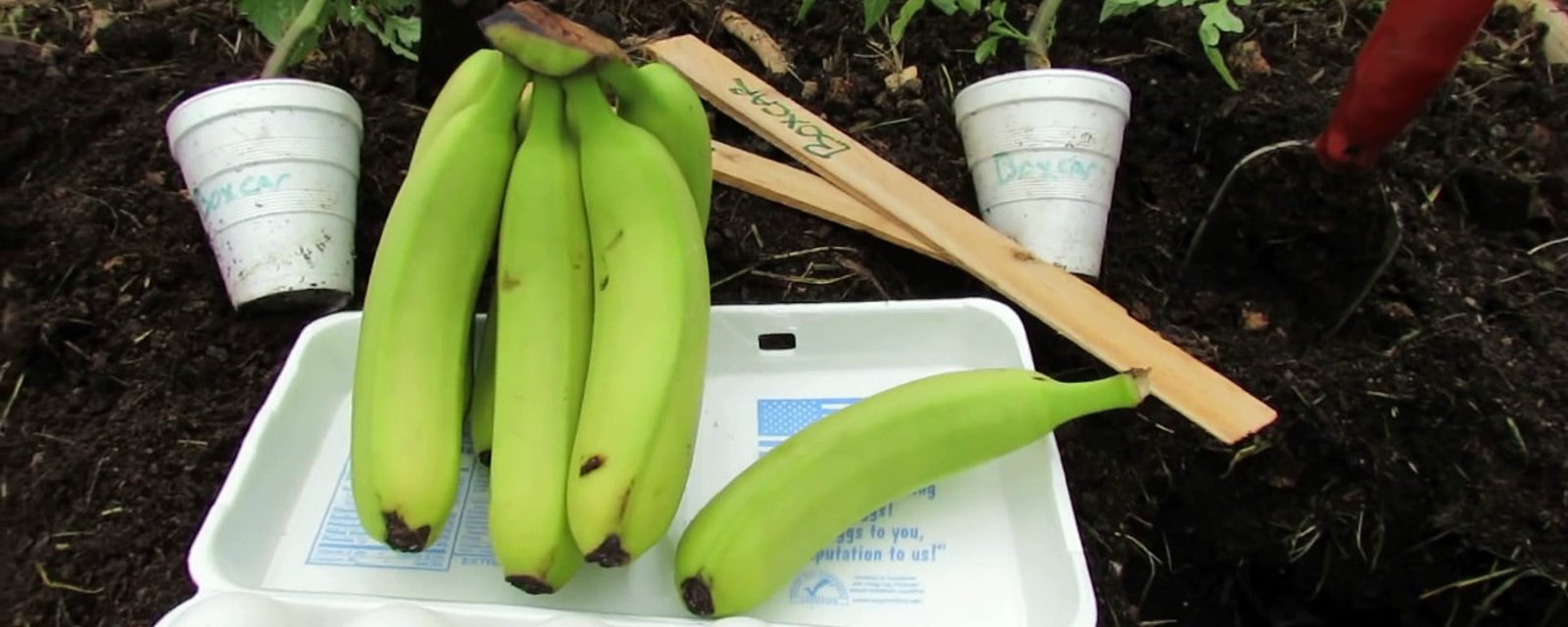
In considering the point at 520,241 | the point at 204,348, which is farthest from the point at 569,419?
the point at 204,348

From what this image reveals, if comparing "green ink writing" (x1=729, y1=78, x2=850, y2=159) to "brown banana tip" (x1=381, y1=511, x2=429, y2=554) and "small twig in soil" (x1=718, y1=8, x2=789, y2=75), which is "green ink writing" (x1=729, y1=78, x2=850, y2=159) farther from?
"brown banana tip" (x1=381, y1=511, x2=429, y2=554)

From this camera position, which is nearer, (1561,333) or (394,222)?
(394,222)

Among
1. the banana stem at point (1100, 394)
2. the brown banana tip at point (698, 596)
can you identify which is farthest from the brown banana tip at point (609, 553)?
the banana stem at point (1100, 394)

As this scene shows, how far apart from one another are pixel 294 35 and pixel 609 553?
85cm

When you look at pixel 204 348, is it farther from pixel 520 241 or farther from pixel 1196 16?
pixel 1196 16

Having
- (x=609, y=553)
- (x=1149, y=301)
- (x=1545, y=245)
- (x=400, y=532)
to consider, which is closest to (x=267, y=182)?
(x=400, y=532)

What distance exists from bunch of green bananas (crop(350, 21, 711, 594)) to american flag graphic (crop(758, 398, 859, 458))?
0.27 m

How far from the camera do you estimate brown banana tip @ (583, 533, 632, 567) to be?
76 centimetres

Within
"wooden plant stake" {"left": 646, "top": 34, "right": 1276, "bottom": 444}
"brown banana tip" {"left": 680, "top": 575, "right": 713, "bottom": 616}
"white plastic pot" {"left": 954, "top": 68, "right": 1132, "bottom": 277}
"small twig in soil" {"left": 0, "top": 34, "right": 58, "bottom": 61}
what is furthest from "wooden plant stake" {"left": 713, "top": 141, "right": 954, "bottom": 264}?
"small twig in soil" {"left": 0, "top": 34, "right": 58, "bottom": 61}

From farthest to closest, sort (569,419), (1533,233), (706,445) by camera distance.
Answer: (1533,233) → (706,445) → (569,419)

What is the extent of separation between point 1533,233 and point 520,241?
130cm

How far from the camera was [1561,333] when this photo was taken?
A: 127 centimetres

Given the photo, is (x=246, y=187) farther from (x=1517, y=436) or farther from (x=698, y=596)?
(x=1517, y=436)

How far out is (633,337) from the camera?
81cm
